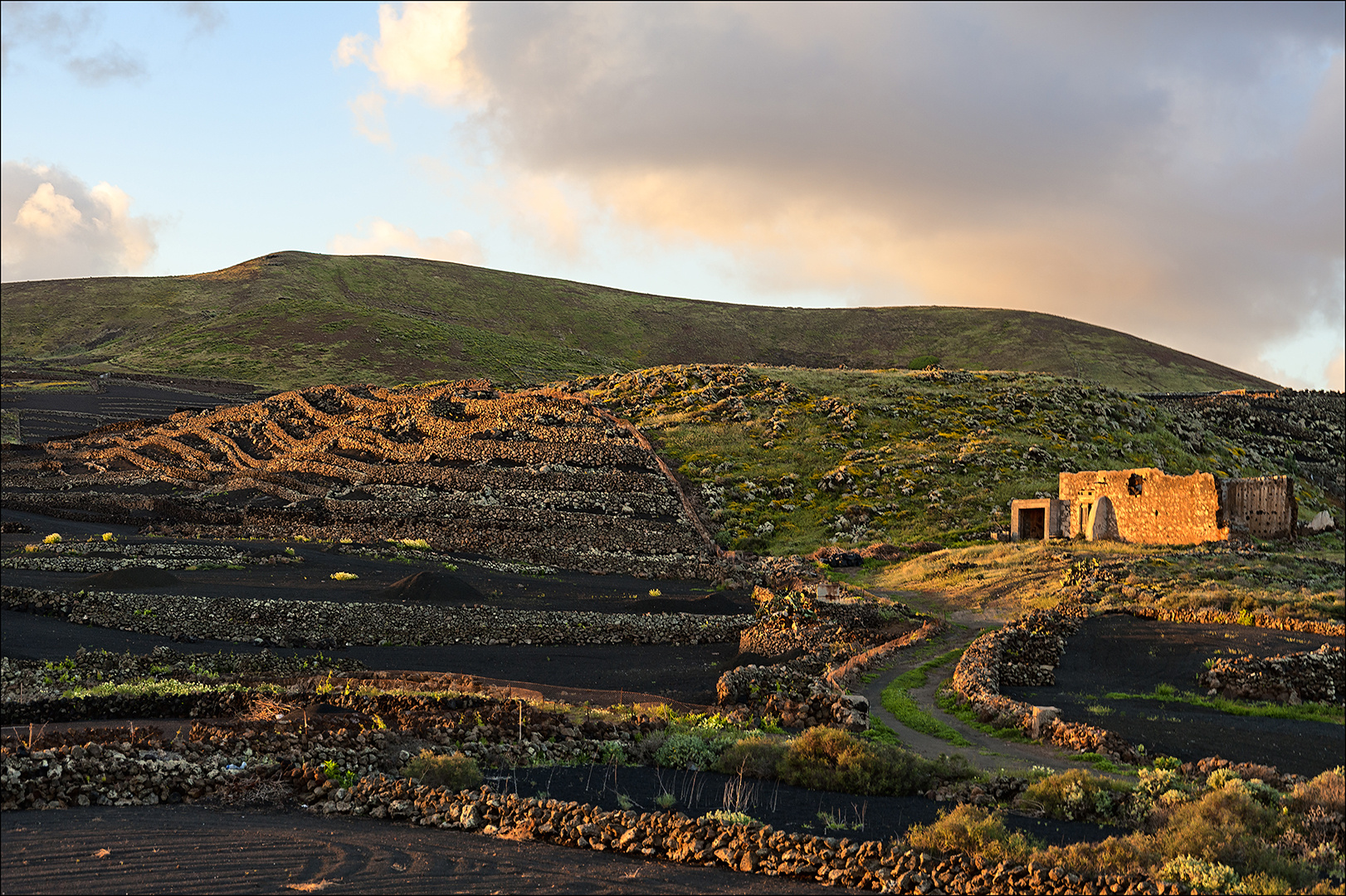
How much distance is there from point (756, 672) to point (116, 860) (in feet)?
44.2

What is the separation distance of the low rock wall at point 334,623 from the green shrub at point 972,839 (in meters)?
17.5

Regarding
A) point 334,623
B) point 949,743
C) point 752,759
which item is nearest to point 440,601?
point 334,623

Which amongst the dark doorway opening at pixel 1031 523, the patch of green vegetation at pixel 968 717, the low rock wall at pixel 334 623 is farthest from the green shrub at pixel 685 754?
the dark doorway opening at pixel 1031 523

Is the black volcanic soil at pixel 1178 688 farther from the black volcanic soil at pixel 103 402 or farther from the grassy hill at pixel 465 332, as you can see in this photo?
the grassy hill at pixel 465 332

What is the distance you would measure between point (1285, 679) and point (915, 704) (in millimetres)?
7900

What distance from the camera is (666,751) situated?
48.3ft

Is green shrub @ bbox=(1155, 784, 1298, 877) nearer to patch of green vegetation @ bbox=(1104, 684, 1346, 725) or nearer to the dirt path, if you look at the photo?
the dirt path

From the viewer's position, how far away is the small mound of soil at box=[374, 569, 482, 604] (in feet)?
102

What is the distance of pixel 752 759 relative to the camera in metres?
14.2

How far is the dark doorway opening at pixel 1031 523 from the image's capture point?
46.2 m

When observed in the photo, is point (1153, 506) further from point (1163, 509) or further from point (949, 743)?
point (949, 743)

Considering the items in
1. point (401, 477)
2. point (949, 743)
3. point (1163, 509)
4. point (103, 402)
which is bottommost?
point (949, 743)

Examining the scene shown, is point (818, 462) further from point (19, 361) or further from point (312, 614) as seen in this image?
point (19, 361)

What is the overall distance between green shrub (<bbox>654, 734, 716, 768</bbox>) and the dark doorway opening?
35.4 metres
